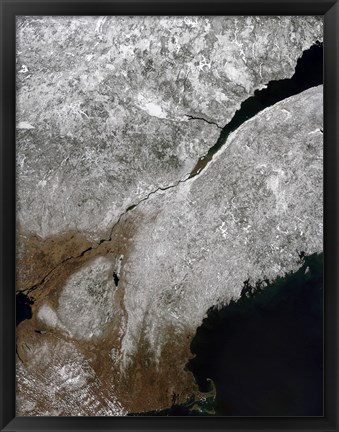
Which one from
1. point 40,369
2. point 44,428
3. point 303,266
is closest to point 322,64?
point 303,266

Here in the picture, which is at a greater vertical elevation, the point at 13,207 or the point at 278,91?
the point at 278,91

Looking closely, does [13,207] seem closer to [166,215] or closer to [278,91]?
[166,215]

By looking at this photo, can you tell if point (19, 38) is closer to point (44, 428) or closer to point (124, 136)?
point (124, 136)

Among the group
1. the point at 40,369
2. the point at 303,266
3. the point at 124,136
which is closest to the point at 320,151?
the point at 303,266

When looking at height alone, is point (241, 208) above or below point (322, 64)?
below

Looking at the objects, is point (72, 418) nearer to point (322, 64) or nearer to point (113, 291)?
point (113, 291)

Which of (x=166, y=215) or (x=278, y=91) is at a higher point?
(x=278, y=91)

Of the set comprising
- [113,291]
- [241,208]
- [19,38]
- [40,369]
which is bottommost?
[40,369]


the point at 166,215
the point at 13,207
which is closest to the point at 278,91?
the point at 166,215
